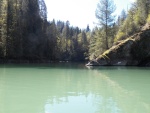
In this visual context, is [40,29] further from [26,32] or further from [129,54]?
[129,54]

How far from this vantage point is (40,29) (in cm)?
7369

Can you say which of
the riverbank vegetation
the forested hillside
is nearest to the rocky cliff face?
the riverbank vegetation

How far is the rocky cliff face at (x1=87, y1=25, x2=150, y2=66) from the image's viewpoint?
169 ft

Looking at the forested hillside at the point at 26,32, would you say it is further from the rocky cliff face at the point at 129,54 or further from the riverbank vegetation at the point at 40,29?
the rocky cliff face at the point at 129,54

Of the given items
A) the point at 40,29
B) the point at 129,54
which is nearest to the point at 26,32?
the point at 40,29

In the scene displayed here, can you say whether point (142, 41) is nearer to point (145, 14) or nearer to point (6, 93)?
point (145, 14)

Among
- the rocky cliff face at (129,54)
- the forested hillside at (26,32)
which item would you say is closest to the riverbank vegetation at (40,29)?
the forested hillside at (26,32)

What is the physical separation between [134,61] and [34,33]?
31129 mm

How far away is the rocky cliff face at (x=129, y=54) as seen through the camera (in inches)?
2030

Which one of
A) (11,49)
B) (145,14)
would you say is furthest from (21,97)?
(145,14)

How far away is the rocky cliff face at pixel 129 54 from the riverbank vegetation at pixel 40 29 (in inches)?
155

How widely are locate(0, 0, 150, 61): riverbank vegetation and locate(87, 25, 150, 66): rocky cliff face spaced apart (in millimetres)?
3936

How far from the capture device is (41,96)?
1432 cm

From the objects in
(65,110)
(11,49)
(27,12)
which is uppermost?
(27,12)
